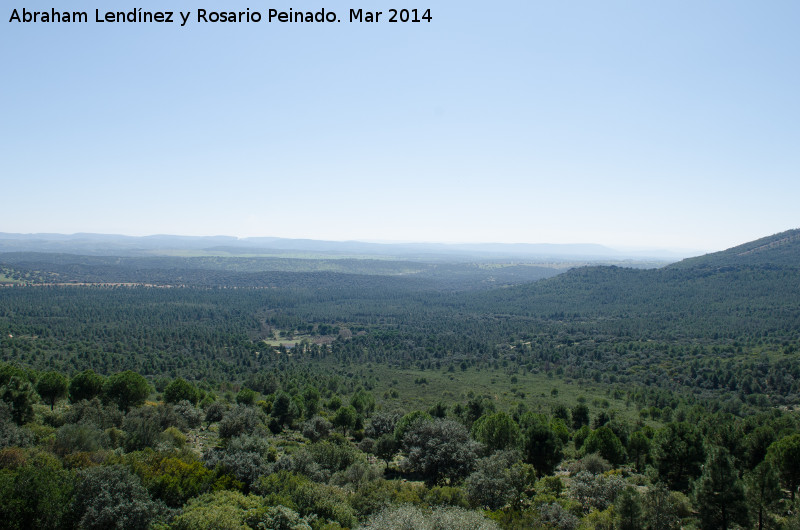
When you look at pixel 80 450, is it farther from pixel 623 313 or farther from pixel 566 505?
pixel 623 313

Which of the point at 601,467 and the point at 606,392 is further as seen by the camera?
the point at 606,392

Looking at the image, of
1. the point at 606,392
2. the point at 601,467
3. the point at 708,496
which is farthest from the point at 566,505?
the point at 606,392

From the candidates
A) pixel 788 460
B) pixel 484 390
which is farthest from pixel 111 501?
pixel 484 390

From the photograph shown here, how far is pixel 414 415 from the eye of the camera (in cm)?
4422

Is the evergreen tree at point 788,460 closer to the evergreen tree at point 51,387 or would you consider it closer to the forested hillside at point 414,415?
the forested hillside at point 414,415

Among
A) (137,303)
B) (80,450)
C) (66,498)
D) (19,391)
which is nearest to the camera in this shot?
(66,498)

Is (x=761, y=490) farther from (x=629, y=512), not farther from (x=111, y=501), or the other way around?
(x=111, y=501)

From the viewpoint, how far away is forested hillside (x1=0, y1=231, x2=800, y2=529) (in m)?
23.5

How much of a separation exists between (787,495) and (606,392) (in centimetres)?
5547

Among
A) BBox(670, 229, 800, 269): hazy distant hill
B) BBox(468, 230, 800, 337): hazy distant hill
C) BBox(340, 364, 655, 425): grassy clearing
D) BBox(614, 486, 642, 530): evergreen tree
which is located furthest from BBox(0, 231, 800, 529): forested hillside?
BBox(670, 229, 800, 269): hazy distant hill

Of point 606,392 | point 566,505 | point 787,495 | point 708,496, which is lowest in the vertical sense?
point 606,392

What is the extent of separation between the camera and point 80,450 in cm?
2905

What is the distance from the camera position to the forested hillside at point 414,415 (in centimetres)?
2347

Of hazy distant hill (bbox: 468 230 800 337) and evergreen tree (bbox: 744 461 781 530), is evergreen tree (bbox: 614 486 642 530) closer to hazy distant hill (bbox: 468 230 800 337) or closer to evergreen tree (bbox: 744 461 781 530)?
evergreen tree (bbox: 744 461 781 530)
